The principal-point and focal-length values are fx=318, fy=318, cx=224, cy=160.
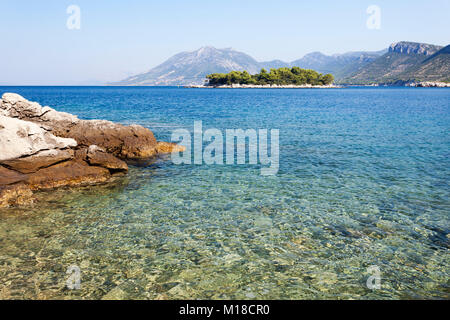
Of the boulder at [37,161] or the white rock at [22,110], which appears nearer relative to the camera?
the boulder at [37,161]

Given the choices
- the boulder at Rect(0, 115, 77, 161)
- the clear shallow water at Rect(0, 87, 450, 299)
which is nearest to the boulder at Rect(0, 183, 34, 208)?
the clear shallow water at Rect(0, 87, 450, 299)

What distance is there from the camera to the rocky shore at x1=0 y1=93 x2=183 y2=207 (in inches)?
588

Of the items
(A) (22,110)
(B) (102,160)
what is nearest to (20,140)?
(B) (102,160)

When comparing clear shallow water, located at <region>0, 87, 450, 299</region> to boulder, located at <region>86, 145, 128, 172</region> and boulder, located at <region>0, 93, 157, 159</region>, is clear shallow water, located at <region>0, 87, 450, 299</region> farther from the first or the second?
boulder, located at <region>0, 93, 157, 159</region>

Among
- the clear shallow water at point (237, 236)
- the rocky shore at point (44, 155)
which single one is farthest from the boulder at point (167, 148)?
the clear shallow water at point (237, 236)

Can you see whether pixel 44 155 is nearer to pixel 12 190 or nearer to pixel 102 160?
pixel 12 190

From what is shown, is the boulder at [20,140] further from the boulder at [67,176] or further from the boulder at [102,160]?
the boulder at [102,160]

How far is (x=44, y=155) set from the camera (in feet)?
53.0

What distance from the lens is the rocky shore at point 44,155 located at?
14.9 meters

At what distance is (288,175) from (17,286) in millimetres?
13845

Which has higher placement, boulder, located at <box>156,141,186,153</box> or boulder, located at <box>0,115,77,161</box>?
boulder, located at <box>0,115,77,161</box>

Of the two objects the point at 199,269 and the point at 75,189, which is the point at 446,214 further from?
the point at 75,189

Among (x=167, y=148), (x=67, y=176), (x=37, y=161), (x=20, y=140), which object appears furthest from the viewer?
(x=167, y=148)
